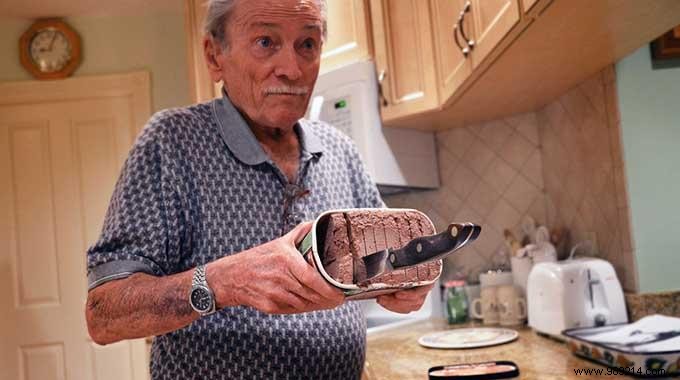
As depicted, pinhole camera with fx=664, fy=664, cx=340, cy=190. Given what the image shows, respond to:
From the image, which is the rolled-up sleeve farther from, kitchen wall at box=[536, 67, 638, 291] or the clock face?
the clock face

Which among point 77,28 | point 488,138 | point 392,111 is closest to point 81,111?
point 77,28

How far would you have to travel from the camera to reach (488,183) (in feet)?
7.85

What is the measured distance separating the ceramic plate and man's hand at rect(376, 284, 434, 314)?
88 centimetres

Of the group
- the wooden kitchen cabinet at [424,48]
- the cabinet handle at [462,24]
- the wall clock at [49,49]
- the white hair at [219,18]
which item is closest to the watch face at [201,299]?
the white hair at [219,18]

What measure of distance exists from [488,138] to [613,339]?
45.7 inches

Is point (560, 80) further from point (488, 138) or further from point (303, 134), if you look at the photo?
point (303, 134)

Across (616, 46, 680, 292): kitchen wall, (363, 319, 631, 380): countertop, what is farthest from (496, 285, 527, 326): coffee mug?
(616, 46, 680, 292): kitchen wall

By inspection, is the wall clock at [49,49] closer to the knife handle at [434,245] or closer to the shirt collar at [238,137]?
the shirt collar at [238,137]

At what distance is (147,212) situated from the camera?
3.12 ft

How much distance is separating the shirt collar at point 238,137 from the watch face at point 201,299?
0.32 m

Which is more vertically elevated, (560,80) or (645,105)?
(560,80)

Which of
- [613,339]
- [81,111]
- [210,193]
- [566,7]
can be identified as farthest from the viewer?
[81,111]

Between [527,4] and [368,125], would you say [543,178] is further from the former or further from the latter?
[527,4]

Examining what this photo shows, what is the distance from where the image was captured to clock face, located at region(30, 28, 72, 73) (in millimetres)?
3254
